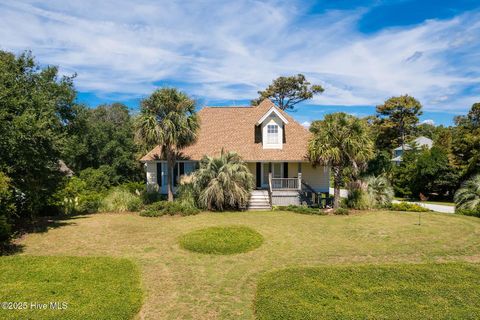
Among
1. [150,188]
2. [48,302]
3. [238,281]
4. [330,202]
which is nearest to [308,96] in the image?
[330,202]

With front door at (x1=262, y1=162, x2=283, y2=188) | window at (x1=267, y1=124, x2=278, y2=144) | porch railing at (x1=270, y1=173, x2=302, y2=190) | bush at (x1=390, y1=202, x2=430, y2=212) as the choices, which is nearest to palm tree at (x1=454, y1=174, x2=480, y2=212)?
bush at (x1=390, y1=202, x2=430, y2=212)

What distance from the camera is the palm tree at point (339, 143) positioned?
18625mm

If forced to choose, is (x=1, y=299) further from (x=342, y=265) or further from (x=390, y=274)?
(x=390, y=274)

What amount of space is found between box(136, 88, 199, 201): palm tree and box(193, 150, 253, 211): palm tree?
232cm

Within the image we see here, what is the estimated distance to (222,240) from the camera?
1255cm

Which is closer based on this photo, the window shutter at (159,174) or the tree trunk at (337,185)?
the tree trunk at (337,185)

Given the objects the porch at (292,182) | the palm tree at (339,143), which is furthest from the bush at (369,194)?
the porch at (292,182)

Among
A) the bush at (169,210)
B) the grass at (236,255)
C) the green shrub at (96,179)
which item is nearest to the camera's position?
the grass at (236,255)

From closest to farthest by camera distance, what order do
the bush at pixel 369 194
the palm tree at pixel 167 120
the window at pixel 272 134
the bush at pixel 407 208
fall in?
the palm tree at pixel 167 120 → the bush at pixel 407 208 → the bush at pixel 369 194 → the window at pixel 272 134

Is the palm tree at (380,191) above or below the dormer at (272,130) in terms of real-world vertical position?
below

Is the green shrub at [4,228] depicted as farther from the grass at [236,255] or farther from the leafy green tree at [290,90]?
the leafy green tree at [290,90]

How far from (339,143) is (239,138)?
846 cm

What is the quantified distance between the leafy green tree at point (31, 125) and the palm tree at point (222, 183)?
27.2 feet

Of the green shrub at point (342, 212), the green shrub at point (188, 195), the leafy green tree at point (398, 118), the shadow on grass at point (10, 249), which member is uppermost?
the leafy green tree at point (398, 118)
